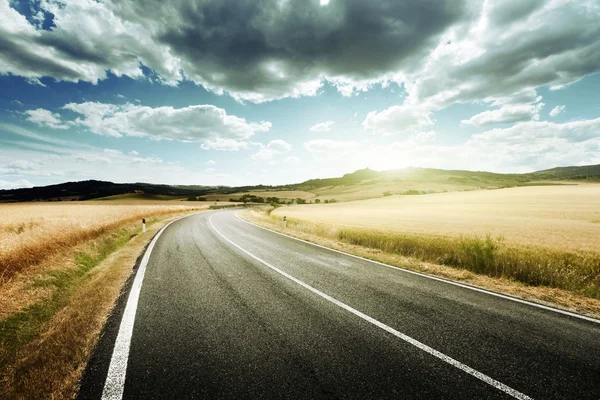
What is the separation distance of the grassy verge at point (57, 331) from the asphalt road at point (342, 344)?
0.93ft

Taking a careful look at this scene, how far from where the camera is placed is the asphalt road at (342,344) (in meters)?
3.46

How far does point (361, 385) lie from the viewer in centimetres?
349

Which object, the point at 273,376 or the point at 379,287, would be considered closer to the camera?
the point at 273,376

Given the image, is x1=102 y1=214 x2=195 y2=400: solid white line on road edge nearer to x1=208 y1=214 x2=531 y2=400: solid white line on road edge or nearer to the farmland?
the farmland

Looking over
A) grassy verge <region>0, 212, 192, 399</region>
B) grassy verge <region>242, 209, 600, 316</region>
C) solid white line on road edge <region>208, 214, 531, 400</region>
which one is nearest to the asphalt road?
solid white line on road edge <region>208, 214, 531, 400</region>

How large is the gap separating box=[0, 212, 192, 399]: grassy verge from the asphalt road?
0.28 metres

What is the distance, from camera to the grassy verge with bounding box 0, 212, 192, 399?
351 cm

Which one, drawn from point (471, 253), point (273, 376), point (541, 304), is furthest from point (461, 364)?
point (471, 253)

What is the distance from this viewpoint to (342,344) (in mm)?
4496

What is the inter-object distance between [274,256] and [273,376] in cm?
777

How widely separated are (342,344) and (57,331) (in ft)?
16.4

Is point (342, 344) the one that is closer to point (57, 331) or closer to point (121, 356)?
point (121, 356)

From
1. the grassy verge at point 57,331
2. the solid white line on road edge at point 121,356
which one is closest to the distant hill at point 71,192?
the grassy verge at point 57,331

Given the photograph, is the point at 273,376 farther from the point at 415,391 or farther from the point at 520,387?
the point at 520,387
